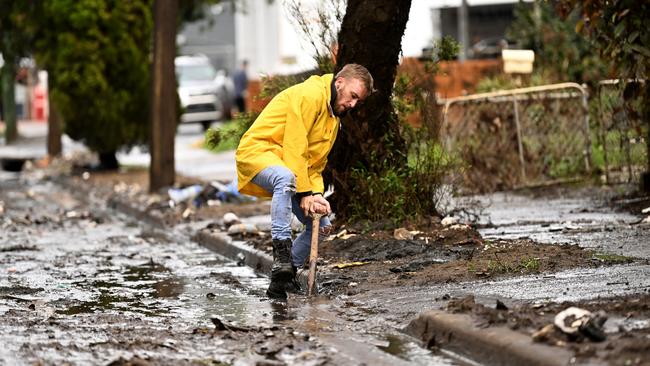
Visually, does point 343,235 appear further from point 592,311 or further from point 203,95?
point 203,95

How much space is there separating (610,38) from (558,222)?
8.63 feet

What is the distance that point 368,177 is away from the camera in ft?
39.3

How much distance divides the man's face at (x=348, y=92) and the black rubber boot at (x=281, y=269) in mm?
1000

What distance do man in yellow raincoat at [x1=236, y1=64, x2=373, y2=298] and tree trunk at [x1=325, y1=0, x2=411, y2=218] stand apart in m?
2.16

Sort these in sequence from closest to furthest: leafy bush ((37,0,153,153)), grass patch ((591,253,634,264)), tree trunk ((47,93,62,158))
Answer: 1. grass patch ((591,253,634,264))
2. leafy bush ((37,0,153,153))
3. tree trunk ((47,93,62,158))

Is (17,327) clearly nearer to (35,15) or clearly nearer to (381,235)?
(381,235)

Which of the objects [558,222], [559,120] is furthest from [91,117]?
[558,222]

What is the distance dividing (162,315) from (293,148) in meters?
1.40

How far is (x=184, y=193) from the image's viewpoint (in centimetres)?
1852

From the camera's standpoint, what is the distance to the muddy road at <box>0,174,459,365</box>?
7.59 metres

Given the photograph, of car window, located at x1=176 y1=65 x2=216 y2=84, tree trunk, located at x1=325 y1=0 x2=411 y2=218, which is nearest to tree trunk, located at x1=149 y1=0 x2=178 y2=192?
tree trunk, located at x1=325 y1=0 x2=411 y2=218

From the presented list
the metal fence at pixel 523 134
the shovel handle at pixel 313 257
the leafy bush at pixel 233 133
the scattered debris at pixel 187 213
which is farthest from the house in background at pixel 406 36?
the shovel handle at pixel 313 257

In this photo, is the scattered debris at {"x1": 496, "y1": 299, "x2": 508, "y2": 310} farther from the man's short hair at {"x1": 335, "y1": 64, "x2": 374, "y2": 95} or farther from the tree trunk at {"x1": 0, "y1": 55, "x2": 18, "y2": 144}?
the tree trunk at {"x1": 0, "y1": 55, "x2": 18, "y2": 144}

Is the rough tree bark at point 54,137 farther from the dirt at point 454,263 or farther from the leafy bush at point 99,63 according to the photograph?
the dirt at point 454,263
